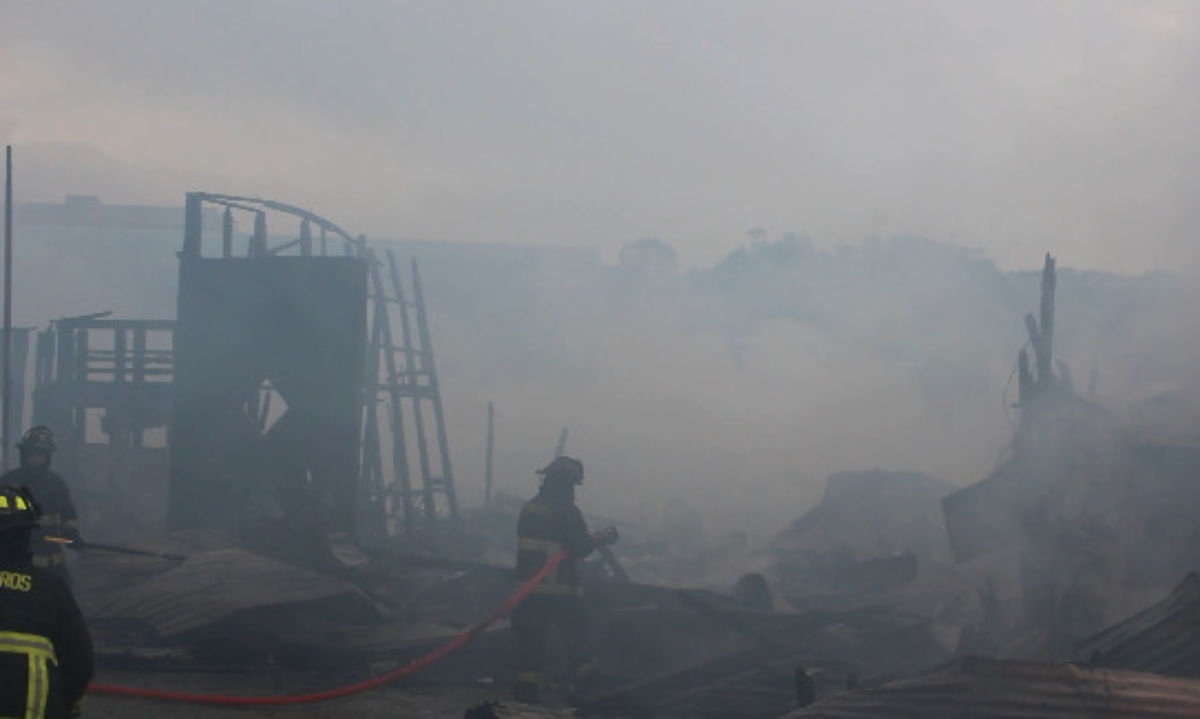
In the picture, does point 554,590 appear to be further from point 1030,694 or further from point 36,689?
point 36,689

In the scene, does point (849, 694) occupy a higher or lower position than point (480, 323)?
lower

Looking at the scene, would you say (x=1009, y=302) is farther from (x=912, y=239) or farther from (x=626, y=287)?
(x=626, y=287)

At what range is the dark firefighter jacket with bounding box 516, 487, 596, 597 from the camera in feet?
29.1

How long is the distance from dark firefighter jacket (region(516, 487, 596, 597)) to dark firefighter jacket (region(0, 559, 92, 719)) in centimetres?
497

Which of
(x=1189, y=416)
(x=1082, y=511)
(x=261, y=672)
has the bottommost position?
(x=261, y=672)

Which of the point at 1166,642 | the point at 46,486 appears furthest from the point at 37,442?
the point at 1166,642

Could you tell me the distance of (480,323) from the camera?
27641mm

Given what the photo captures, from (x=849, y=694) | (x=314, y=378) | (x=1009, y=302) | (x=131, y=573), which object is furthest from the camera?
(x=1009, y=302)

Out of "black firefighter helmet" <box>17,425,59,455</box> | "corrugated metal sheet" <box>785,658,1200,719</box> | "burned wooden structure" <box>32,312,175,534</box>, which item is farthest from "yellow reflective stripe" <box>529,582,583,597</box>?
"burned wooden structure" <box>32,312,175,534</box>

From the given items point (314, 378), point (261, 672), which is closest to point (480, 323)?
point (314, 378)

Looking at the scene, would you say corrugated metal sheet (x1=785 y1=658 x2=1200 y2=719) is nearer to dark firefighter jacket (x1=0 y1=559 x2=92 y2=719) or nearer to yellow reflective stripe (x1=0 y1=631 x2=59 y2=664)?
dark firefighter jacket (x1=0 y1=559 x2=92 y2=719)

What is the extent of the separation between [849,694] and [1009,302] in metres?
16.1

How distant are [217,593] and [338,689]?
158 cm

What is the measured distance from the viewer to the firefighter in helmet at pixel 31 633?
3.72 meters
